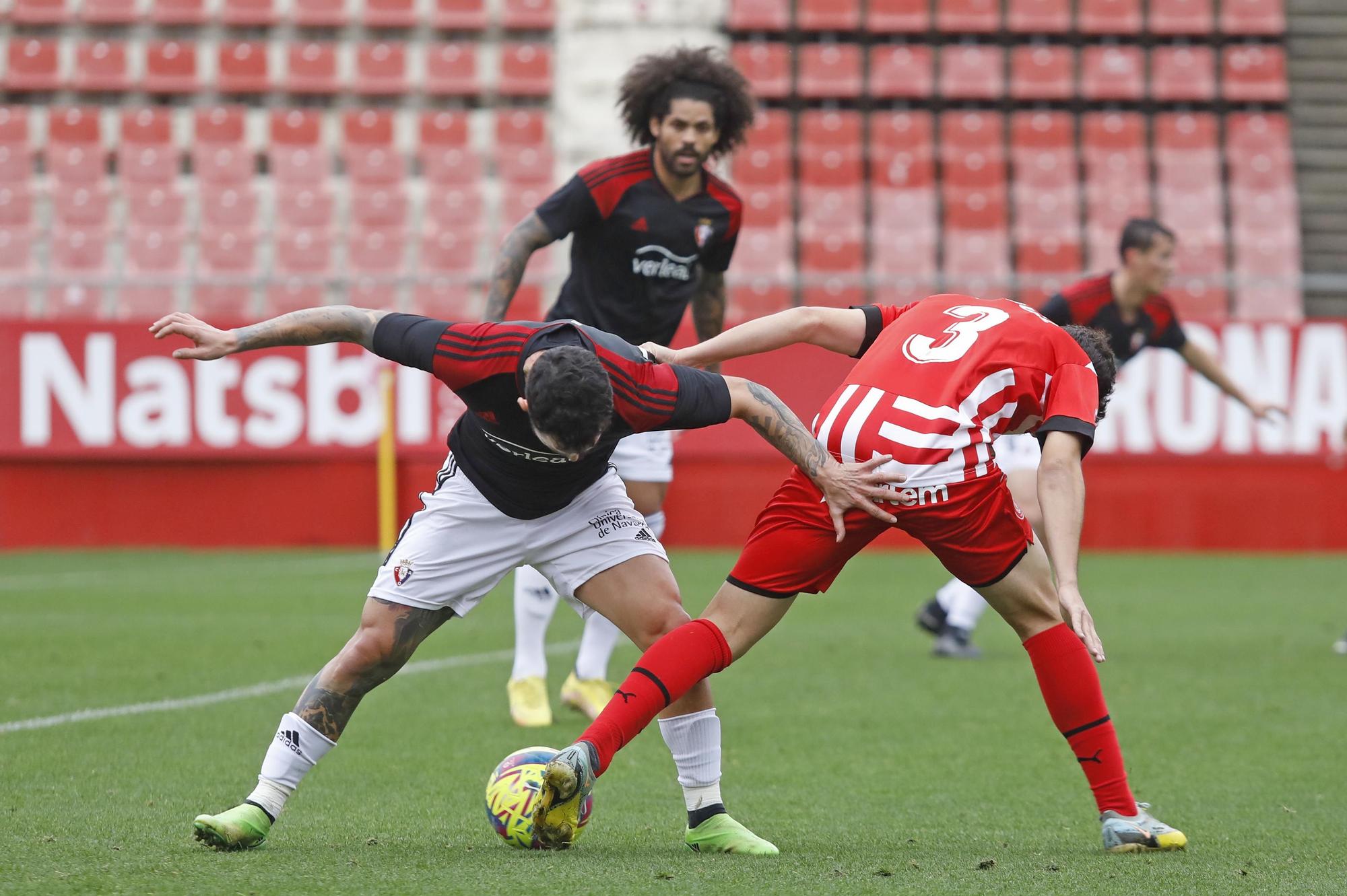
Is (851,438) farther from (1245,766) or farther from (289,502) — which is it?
(289,502)

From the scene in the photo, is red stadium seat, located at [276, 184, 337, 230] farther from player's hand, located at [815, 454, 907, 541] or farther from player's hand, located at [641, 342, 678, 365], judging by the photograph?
player's hand, located at [815, 454, 907, 541]

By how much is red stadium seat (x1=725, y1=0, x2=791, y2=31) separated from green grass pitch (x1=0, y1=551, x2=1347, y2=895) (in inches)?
387

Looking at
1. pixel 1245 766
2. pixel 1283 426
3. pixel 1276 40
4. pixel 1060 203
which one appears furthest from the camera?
pixel 1276 40

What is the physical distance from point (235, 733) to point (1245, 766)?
12.6 ft

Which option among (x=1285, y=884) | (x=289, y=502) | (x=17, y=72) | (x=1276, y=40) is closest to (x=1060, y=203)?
(x=1276, y=40)

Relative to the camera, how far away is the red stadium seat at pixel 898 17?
1923cm

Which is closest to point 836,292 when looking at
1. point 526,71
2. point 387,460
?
point 387,460

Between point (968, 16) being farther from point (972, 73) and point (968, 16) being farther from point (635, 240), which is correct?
point (635, 240)

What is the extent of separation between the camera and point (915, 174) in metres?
18.3

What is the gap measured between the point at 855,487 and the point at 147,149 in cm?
1570

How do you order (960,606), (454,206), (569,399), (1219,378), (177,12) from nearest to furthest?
1. (569,399)
2. (1219,378)
3. (960,606)
4. (454,206)
5. (177,12)

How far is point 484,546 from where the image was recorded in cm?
455

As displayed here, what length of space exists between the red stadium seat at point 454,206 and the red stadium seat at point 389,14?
2.47m

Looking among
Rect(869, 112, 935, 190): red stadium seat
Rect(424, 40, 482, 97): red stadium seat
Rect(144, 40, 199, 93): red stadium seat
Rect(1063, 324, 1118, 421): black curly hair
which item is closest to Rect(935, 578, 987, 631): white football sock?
Rect(1063, 324, 1118, 421): black curly hair
